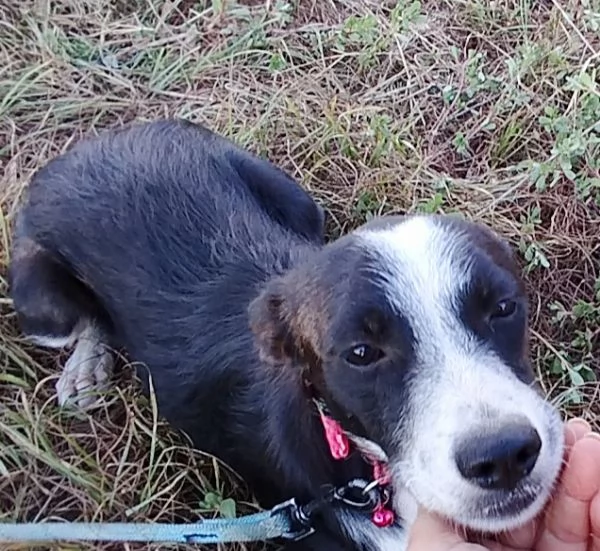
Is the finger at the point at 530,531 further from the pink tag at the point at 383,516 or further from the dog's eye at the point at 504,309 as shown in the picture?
the pink tag at the point at 383,516

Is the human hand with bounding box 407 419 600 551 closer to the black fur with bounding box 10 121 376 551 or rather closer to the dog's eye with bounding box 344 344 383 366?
the dog's eye with bounding box 344 344 383 366

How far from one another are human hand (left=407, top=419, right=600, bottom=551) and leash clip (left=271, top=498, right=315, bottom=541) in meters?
0.67

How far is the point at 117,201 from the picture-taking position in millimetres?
4227

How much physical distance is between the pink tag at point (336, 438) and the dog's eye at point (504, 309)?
57 cm

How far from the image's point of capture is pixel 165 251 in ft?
13.5

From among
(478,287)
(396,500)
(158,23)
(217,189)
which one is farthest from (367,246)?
(158,23)

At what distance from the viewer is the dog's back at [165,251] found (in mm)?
4039

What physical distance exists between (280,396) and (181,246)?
71cm

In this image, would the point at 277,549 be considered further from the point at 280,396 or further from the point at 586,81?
the point at 586,81

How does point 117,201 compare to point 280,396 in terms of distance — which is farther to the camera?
point 117,201

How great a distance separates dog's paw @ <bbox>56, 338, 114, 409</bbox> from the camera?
4461 mm

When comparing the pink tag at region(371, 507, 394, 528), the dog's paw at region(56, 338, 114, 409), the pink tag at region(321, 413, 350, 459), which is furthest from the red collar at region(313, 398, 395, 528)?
the dog's paw at region(56, 338, 114, 409)

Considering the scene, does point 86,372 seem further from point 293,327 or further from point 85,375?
point 293,327

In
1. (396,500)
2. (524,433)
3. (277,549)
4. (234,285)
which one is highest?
(524,433)
